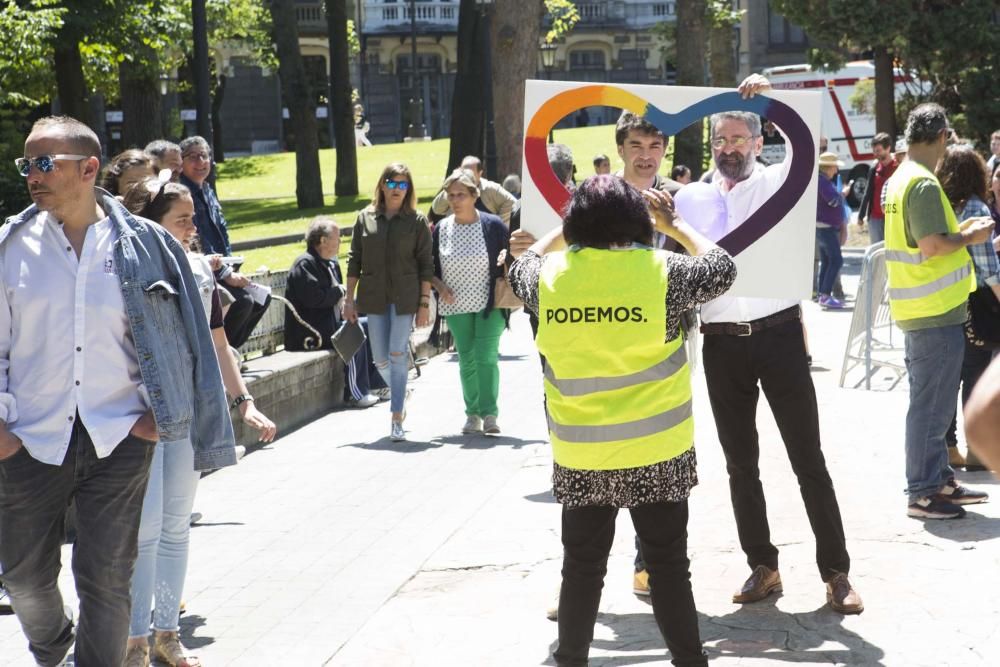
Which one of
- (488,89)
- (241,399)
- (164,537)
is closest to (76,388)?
(164,537)

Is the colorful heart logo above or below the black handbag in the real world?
above

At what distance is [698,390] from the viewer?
11625mm

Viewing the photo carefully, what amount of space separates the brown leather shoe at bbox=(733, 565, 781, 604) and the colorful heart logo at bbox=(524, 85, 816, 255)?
50.7 inches

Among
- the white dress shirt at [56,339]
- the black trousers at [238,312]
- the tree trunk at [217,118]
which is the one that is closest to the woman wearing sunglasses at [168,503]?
the white dress shirt at [56,339]

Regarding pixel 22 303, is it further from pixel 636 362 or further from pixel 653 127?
pixel 653 127

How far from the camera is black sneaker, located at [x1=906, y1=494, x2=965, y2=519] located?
6988 mm

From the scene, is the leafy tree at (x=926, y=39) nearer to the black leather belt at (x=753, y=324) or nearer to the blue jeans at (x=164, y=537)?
the black leather belt at (x=753, y=324)

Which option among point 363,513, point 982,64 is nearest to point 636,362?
point 363,513

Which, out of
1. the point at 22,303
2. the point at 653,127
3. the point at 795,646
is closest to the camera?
the point at 22,303

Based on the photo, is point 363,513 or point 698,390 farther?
point 698,390

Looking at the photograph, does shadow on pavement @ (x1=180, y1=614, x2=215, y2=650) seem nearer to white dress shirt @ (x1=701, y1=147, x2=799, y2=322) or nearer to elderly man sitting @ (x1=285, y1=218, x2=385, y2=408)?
white dress shirt @ (x1=701, y1=147, x2=799, y2=322)

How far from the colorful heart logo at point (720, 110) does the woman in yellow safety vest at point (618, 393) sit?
108cm

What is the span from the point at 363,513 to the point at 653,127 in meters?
3.20

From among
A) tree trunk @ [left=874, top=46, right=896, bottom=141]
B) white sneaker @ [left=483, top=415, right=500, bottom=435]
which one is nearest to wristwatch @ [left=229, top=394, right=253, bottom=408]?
white sneaker @ [left=483, top=415, right=500, bottom=435]
